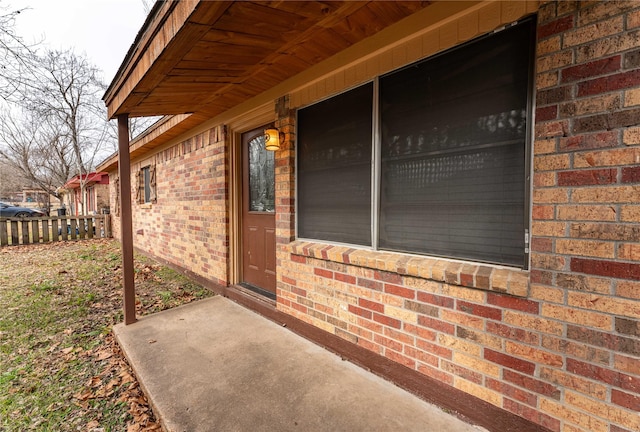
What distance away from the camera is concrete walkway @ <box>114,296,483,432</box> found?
165cm

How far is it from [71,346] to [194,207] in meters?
2.32

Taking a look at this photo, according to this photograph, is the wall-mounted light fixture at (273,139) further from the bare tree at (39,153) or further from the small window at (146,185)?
the bare tree at (39,153)

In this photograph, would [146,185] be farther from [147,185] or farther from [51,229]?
[51,229]

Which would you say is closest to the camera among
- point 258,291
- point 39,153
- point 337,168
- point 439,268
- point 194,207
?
point 439,268

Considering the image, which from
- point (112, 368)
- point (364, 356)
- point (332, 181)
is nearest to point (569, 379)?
point (364, 356)

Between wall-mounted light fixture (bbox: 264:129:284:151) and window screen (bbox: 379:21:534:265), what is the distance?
1133mm

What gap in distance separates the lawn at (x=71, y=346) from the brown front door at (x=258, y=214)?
0.98 metres

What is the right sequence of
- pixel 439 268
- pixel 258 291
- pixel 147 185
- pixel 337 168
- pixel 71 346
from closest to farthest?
1. pixel 439 268
2. pixel 337 168
3. pixel 71 346
4. pixel 258 291
5. pixel 147 185

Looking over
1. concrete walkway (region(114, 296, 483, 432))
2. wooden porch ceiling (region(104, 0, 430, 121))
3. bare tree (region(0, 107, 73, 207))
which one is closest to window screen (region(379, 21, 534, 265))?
wooden porch ceiling (region(104, 0, 430, 121))

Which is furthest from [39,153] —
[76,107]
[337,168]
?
[337,168]

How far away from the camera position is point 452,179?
175cm

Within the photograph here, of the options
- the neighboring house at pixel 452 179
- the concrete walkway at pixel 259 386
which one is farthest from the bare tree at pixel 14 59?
the concrete walkway at pixel 259 386

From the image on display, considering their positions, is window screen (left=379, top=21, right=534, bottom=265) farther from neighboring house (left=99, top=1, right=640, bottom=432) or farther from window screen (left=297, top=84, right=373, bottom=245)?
window screen (left=297, top=84, right=373, bottom=245)

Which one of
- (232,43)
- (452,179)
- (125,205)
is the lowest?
(125,205)
